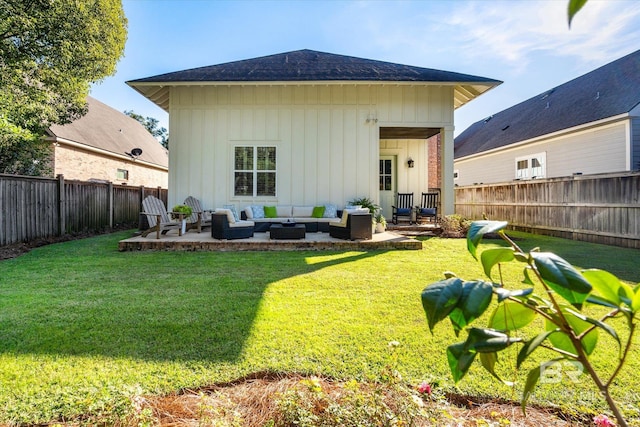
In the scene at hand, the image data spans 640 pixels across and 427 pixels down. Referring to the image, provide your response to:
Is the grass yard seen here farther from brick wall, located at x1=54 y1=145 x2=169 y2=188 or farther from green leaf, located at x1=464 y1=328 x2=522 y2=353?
brick wall, located at x1=54 y1=145 x2=169 y2=188

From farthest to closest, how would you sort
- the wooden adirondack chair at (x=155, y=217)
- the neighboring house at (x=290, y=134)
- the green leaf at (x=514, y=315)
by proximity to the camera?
the neighboring house at (x=290, y=134) → the wooden adirondack chair at (x=155, y=217) → the green leaf at (x=514, y=315)

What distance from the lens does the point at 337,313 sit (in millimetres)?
3262

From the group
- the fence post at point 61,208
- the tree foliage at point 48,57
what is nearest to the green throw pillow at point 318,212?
the fence post at point 61,208

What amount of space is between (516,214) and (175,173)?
10948 millimetres

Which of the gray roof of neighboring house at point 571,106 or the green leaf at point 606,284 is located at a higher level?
the gray roof of neighboring house at point 571,106

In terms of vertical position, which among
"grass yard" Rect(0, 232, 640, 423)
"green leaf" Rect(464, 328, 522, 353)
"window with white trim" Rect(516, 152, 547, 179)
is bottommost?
"grass yard" Rect(0, 232, 640, 423)

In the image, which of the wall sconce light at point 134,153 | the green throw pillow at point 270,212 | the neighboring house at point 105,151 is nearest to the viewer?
the green throw pillow at point 270,212

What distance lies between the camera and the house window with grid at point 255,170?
9.35 meters

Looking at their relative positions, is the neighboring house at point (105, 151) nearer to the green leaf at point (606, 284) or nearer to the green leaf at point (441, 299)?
the green leaf at point (441, 299)

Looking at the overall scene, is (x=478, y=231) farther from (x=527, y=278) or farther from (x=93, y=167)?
(x=93, y=167)

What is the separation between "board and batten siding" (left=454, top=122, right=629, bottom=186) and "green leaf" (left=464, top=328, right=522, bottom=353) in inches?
508

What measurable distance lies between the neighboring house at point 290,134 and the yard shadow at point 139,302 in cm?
350

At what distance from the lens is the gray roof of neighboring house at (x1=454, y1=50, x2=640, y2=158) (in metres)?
10.8

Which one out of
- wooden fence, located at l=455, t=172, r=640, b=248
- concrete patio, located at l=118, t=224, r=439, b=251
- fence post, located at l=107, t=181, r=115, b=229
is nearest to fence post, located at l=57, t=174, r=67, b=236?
fence post, located at l=107, t=181, r=115, b=229
